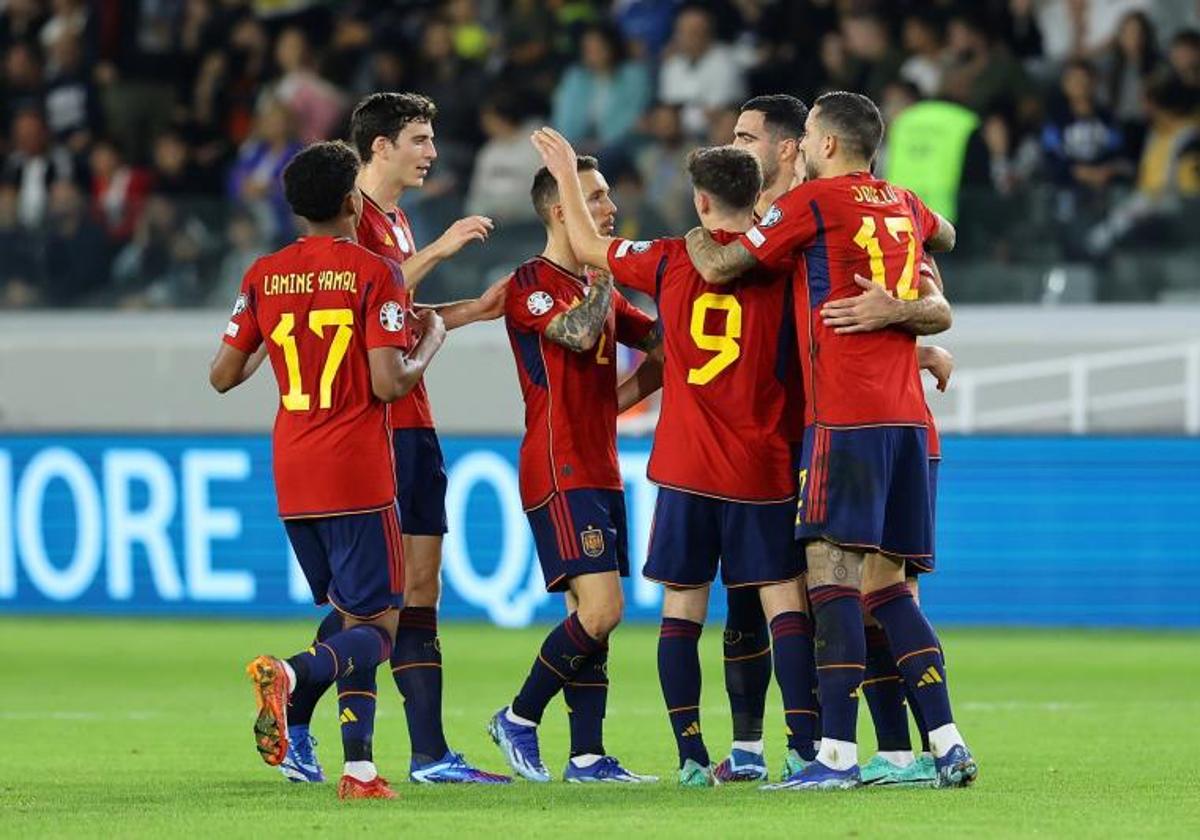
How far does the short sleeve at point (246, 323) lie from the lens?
7.67 m

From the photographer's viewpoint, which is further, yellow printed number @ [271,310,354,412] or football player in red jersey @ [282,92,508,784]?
football player in red jersey @ [282,92,508,784]

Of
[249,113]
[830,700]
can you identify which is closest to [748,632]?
[830,700]

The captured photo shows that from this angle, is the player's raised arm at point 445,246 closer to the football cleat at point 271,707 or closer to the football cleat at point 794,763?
the football cleat at point 271,707

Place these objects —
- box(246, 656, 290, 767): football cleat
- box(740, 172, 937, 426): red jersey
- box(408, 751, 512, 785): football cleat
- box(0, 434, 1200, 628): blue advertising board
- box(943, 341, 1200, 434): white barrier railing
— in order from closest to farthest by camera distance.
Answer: box(246, 656, 290, 767): football cleat, box(740, 172, 937, 426): red jersey, box(408, 751, 512, 785): football cleat, box(0, 434, 1200, 628): blue advertising board, box(943, 341, 1200, 434): white barrier railing

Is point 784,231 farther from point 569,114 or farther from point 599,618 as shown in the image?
point 569,114

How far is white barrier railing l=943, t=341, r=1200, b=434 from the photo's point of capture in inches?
629

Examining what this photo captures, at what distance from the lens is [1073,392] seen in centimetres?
1612

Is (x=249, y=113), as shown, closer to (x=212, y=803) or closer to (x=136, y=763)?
(x=136, y=763)

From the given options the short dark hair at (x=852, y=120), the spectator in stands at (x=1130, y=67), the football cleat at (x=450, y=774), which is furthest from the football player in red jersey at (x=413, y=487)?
the spectator in stands at (x=1130, y=67)

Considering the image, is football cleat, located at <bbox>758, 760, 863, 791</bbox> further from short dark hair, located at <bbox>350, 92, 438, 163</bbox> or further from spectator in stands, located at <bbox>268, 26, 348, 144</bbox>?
spectator in stands, located at <bbox>268, 26, 348, 144</bbox>

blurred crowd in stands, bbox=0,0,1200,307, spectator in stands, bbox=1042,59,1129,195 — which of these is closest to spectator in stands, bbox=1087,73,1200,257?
blurred crowd in stands, bbox=0,0,1200,307

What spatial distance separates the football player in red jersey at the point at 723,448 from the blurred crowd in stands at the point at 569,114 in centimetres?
725

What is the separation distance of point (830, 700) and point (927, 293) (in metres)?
1.34

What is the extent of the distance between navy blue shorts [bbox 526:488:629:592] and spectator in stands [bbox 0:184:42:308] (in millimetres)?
9810
